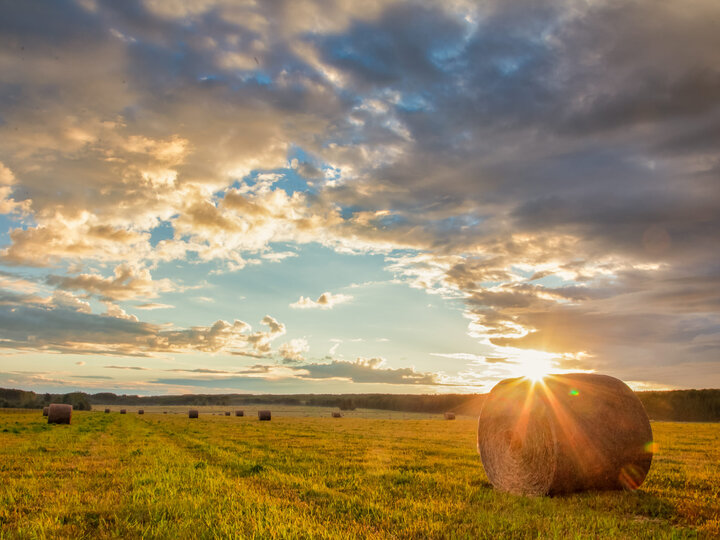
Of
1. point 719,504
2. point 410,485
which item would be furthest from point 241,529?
point 719,504

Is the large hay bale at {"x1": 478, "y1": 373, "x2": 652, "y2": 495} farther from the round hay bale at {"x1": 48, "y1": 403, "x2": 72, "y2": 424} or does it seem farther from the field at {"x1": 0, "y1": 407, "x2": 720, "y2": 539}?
A: the round hay bale at {"x1": 48, "y1": 403, "x2": 72, "y2": 424}

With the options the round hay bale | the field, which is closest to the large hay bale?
the field

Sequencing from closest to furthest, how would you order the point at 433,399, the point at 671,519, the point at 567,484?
the point at 671,519 → the point at 567,484 → the point at 433,399

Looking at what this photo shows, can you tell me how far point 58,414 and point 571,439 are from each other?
138ft

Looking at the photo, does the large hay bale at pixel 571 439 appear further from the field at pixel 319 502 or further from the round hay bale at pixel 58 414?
the round hay bale at pixel 58 414

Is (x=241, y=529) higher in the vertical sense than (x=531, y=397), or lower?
lower

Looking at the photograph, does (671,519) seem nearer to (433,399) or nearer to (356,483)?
(356,483)

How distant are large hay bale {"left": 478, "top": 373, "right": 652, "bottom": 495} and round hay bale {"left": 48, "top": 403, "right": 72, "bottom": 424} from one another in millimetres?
39748

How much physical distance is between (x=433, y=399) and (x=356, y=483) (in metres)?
140

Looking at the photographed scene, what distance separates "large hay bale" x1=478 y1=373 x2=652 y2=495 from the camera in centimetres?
1076

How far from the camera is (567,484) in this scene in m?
10.7

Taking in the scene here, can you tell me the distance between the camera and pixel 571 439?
35.7ft

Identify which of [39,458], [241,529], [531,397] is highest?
[531,397]

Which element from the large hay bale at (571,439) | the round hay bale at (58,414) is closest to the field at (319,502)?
the large hay bale at (571,439)
